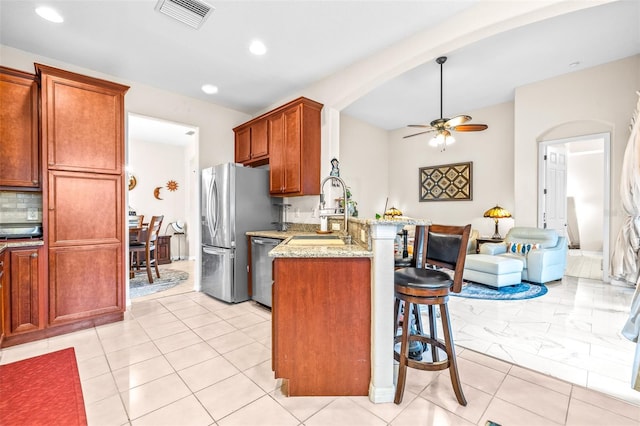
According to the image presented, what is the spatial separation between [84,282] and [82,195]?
2.71 ft

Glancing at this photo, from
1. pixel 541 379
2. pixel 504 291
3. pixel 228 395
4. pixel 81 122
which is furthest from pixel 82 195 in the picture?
pixel 504 291

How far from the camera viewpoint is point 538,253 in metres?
4.13

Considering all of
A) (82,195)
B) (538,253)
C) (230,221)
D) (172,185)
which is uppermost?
(172,185)

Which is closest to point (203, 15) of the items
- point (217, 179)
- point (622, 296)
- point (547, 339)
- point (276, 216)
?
point (217, 179)

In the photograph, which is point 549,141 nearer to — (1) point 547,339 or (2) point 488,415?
(1) point 547,339

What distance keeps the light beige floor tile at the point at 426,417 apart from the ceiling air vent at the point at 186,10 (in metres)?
3.20

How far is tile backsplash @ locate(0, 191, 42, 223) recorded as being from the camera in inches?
108

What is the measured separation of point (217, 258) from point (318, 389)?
7.86 feet

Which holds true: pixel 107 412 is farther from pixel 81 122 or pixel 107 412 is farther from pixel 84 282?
pixel 81 122

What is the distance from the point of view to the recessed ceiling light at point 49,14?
7.64 feet

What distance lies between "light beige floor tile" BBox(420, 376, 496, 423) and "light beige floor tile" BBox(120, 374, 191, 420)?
4.92ft

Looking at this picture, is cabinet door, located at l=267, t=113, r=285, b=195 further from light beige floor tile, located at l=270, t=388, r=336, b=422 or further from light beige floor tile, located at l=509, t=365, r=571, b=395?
light beige floor tile, located at l=509, t=365, r=571, b=395

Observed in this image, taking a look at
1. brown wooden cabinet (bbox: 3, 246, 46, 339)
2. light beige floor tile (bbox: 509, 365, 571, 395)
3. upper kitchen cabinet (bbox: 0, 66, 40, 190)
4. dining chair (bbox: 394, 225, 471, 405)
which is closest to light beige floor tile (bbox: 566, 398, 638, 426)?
light beige floor tile (bbox: 509, 365, 571, 395)

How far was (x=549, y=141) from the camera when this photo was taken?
15.1ft
